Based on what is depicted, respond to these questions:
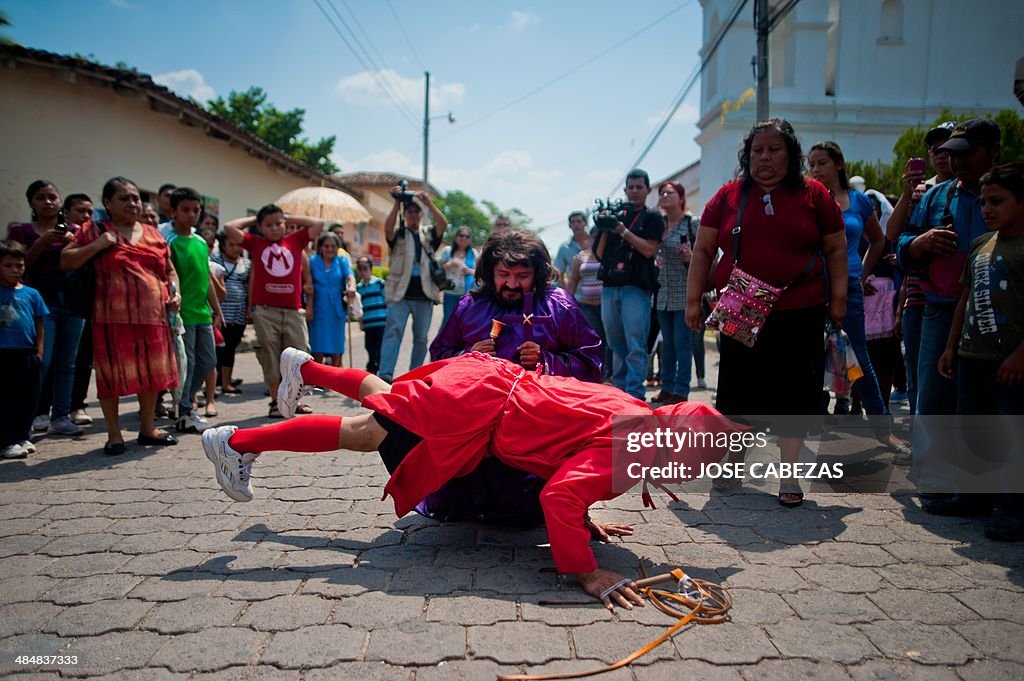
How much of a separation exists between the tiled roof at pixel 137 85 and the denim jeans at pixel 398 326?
794 centimetres

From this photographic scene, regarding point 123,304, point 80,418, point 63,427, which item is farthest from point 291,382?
point 80,418

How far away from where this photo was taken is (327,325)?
27.2 ft

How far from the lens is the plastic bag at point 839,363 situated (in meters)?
3.77

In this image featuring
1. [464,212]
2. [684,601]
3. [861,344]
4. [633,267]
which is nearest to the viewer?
[684,601]

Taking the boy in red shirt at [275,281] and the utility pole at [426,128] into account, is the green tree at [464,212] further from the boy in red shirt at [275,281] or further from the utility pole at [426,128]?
the boy in red shirt at [275,281]

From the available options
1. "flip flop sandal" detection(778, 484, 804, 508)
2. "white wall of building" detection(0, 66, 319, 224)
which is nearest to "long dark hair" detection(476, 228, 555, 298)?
"flip flop sandal" detection(778, 484, 804, 508)

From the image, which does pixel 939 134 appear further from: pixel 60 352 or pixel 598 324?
pixel 60 352

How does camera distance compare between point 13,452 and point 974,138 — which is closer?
point 974,138

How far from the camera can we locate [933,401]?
393cm

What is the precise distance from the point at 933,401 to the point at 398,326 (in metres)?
5.06

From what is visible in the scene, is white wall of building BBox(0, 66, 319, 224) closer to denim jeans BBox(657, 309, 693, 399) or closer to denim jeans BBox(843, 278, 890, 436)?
denim jeans BBox(657, 309, 693, 399)

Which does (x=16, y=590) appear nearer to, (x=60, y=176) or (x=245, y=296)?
(x=245, y=296)

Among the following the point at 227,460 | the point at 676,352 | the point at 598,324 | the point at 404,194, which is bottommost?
the point at 227,460

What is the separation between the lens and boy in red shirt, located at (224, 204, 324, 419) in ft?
20.3
